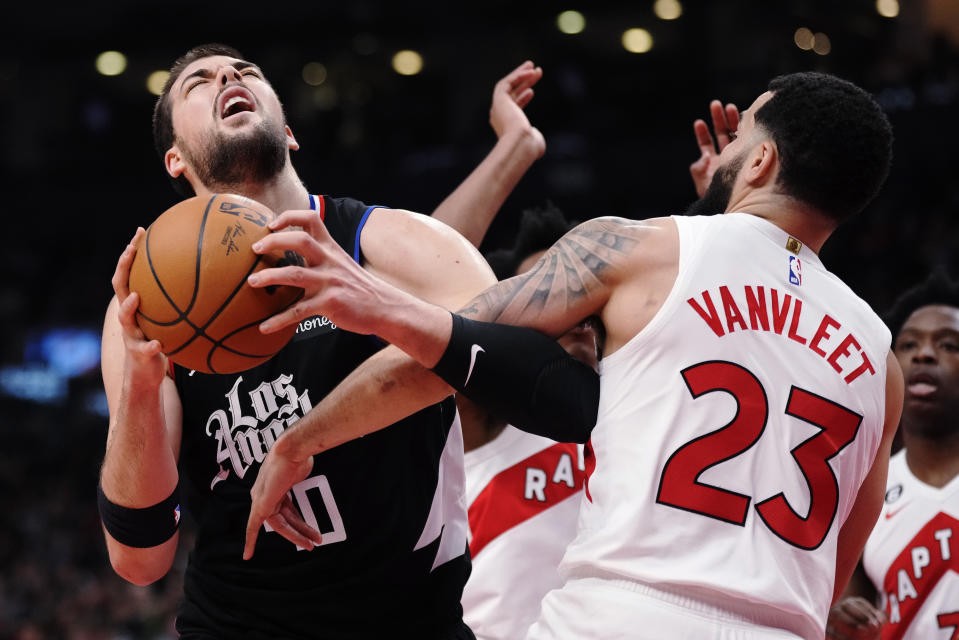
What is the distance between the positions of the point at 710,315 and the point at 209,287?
46.0 inches

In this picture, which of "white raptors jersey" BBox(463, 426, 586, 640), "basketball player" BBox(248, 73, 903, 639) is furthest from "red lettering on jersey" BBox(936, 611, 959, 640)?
"basketball player" BBox(248, 73, 903, 639)

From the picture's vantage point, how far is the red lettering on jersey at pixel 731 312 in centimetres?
260

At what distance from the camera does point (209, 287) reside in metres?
2.64

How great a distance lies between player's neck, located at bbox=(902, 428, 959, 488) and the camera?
514 cm

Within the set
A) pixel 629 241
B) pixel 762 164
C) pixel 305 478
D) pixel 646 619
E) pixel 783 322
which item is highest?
pixel 762 164

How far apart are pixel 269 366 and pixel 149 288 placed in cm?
68

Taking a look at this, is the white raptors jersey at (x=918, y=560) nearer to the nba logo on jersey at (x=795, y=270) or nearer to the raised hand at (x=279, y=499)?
the nba logo on jersey at (x=795, y=270)

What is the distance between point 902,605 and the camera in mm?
4836

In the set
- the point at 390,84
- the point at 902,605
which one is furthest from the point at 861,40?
the point at 902,605

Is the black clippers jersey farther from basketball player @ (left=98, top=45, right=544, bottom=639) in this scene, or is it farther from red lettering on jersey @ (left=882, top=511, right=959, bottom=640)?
red lettering on jersey @ (left=882, top=511, right=959, bottom=640)

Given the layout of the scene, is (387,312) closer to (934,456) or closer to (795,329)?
(795,329)

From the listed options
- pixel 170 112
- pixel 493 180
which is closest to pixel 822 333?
pixel 170 112

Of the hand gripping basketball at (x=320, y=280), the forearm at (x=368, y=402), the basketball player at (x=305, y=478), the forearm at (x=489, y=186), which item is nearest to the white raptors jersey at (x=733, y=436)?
the forearm at (x=368, y=402)

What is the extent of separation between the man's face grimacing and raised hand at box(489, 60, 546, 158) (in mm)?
1426
